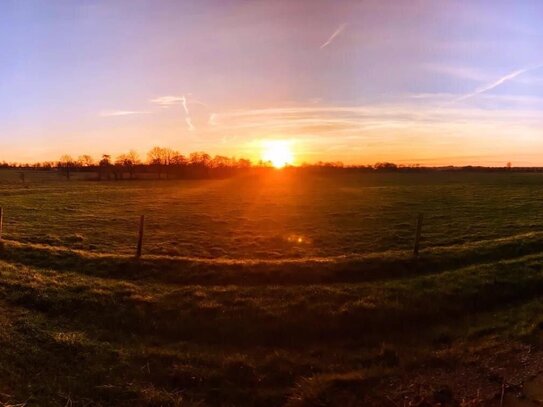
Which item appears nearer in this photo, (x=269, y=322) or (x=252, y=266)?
(x=269, y=322)

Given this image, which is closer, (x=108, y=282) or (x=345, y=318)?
(x=345, y=318)

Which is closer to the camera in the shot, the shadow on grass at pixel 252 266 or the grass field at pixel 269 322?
the grass field at pixel 269 322

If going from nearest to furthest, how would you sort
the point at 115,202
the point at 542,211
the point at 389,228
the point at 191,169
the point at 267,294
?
the point at 267,294 < the point at 389,228 < the point at 542,211 < the point at 115,202 < the point at 191,169

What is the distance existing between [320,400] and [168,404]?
Answer: 3.51 meters

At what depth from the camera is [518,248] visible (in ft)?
78.8

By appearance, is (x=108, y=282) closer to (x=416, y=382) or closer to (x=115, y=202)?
(x=416, y=382)

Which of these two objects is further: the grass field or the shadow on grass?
the shadow on grass

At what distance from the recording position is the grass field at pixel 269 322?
10875 millimetres

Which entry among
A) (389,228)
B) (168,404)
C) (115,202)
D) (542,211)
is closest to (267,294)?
(168,404)

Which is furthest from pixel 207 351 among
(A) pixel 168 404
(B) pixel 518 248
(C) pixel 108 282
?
(B) pixel 518 248

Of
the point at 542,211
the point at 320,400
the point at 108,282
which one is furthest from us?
the point at 542,211

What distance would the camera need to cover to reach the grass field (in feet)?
35.7

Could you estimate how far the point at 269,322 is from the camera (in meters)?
14.9

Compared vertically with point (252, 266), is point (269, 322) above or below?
below
